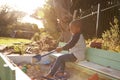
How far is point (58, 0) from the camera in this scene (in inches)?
510

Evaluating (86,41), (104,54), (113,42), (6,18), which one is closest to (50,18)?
(86,41)

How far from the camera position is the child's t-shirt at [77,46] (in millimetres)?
7613

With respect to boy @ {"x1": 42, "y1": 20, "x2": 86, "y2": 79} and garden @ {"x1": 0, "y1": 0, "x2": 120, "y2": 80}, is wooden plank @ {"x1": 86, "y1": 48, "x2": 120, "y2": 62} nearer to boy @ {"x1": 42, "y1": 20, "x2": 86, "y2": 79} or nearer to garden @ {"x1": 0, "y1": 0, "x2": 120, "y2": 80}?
garden @ {"x1": 0, "y1": 0, "x2": 120, "y2": 80}

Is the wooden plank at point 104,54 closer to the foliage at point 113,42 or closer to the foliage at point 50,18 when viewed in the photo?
the foliage at point 113,42

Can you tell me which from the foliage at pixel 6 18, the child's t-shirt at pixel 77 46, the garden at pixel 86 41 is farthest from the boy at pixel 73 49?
the foliage at pixel 6 18

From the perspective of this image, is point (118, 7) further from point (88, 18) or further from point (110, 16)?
point (88, 18)

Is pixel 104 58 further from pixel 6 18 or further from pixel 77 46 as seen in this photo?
pixel 6 18

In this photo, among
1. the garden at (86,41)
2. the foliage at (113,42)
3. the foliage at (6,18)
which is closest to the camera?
the garden at (86,41)

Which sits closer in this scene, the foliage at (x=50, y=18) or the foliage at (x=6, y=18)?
the foliage at (x=50, y=18)

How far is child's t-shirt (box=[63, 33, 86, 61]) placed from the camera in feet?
25.0

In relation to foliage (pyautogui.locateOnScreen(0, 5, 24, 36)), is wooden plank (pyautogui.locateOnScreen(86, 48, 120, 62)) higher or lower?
lower

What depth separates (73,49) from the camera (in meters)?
7.73

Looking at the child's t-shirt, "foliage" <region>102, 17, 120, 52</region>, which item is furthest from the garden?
the child's t-shirt

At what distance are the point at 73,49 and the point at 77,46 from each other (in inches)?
4.9
